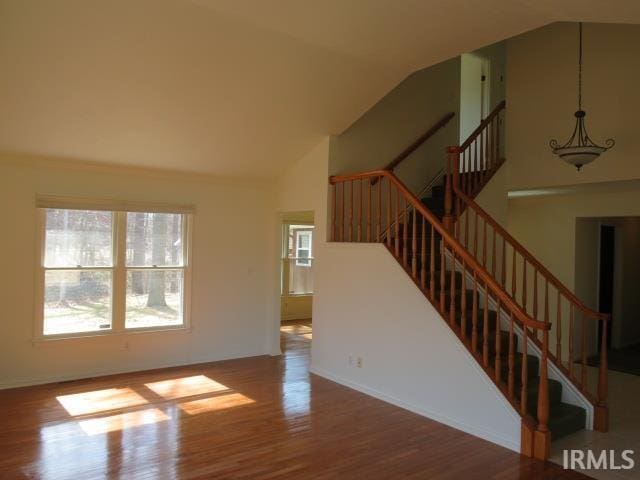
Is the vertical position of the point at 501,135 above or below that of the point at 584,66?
below

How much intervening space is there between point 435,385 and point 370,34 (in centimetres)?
314

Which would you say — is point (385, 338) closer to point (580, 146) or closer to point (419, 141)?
point (580, 146)

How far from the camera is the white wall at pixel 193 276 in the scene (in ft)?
16.8

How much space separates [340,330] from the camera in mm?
5613

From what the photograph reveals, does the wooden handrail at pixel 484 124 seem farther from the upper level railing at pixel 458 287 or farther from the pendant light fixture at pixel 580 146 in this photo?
the upper level railing at pixel 458 287

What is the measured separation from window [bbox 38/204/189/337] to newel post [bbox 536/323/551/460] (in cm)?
424

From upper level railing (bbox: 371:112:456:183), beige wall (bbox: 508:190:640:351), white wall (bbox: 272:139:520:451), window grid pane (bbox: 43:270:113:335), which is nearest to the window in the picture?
window grid pane (bbox: 43:270:113:335)

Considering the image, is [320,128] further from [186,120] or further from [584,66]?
[584,66]

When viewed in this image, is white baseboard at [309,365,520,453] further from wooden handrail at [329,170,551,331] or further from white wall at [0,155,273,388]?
white wall at [0,155,273,388]

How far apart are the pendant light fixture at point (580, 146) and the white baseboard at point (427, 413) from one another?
274 cm

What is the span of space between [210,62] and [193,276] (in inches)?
116

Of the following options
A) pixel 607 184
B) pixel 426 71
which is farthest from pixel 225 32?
pixel 607 184

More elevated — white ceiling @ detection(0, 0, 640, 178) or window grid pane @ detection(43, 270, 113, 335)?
white ceiling @ detection(0, 0, 640, 178)

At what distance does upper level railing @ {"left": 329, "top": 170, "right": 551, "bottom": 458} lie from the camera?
148 inches
